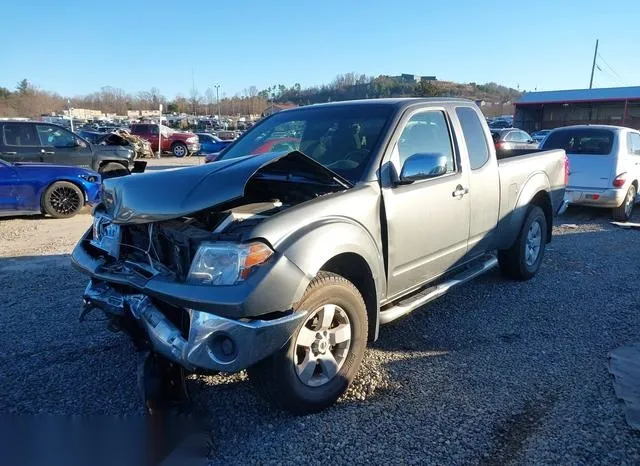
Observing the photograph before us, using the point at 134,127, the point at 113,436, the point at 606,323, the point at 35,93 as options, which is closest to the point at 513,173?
the point at 606,323

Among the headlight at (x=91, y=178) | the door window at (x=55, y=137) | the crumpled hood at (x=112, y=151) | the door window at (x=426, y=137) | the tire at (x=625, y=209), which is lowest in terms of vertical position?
the tire at (x=625, y=209)

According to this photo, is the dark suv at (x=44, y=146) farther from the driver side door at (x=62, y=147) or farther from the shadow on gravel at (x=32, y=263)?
the shadow on gravel at (x=32, y=263)

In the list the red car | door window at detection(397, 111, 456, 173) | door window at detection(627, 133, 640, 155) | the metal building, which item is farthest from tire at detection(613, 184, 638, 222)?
the metal building

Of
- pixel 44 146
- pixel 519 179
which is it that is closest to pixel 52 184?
pixel 44 146

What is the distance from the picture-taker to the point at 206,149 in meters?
29.3

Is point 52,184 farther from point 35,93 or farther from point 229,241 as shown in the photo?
point 35,93

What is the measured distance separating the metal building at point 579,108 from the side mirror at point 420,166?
117ft

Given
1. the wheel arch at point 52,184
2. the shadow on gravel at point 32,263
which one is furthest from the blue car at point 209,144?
the shadow on gravel at point 32,263

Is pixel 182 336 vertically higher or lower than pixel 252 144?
lower

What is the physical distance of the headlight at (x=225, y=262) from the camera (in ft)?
9.05

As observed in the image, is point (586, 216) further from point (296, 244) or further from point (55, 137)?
point (55, 137)

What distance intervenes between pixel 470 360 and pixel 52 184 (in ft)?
27.2

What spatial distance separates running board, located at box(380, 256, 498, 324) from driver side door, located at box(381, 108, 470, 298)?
0.09 meters

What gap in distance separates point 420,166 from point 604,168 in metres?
7.39
